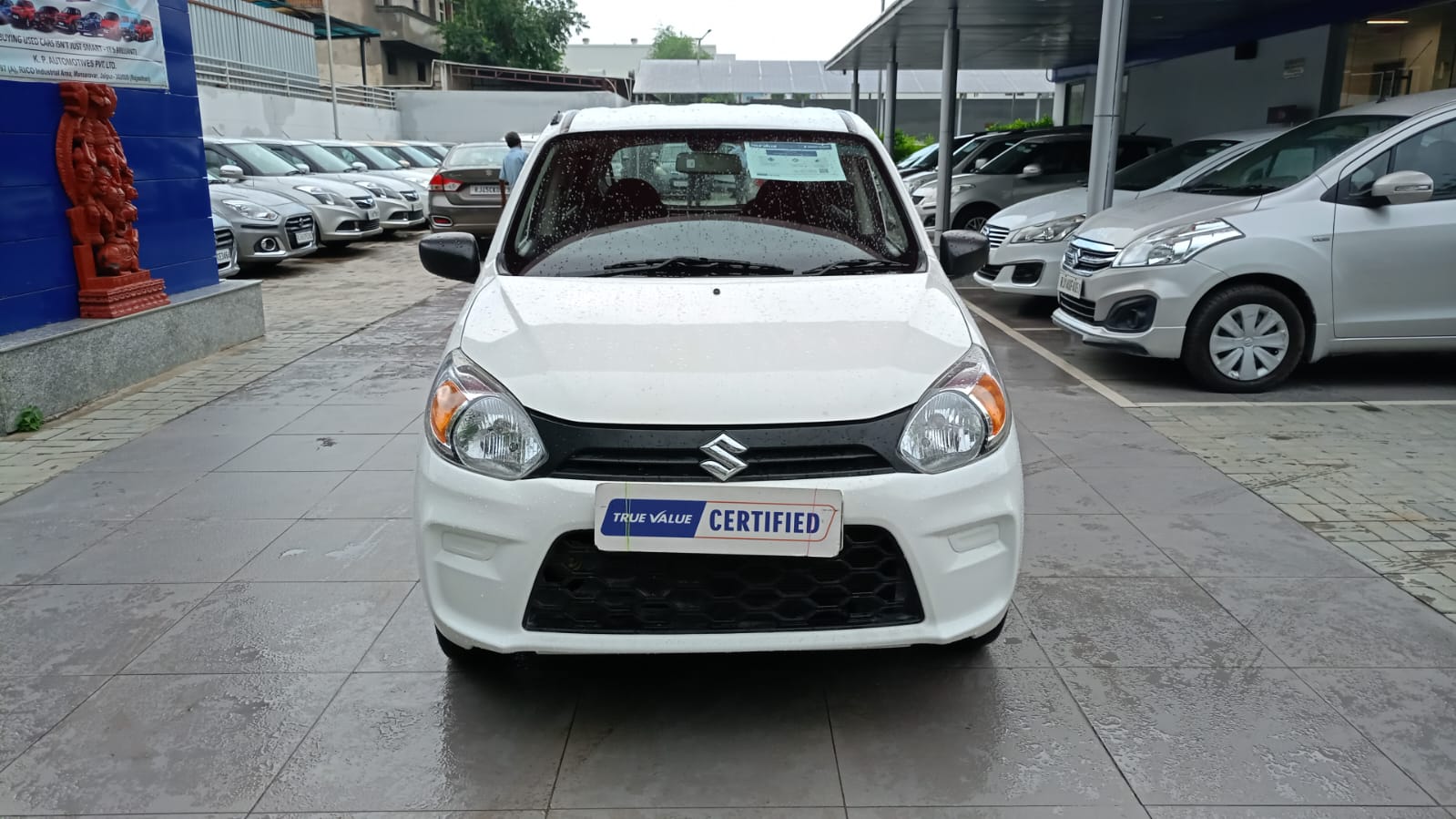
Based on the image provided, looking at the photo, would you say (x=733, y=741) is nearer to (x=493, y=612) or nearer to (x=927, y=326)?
(x=493, y=612)

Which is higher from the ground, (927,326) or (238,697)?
(927,326)

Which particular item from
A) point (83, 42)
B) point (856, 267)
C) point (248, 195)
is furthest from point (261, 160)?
point (856, 267)

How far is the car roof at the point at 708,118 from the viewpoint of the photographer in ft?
13.5

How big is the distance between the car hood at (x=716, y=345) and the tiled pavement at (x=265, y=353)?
3.40 metres

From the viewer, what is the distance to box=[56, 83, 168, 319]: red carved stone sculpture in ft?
21.8

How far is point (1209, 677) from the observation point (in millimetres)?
3320

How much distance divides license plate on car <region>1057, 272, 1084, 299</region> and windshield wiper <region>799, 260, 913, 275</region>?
3960mm

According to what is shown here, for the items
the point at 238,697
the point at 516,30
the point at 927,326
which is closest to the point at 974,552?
the point at 927,326

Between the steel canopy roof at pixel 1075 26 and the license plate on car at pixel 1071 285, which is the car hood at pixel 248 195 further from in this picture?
the license plate on car at pixel 1071 285

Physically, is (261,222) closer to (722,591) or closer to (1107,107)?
(1107,107)

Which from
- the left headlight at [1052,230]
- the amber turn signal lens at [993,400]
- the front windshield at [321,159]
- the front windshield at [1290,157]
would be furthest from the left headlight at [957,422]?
the front windshield at [321,159]

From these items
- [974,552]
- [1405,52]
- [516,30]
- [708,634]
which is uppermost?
[516,30]

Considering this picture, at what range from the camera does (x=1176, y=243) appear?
6.73m

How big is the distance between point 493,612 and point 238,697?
998mm
